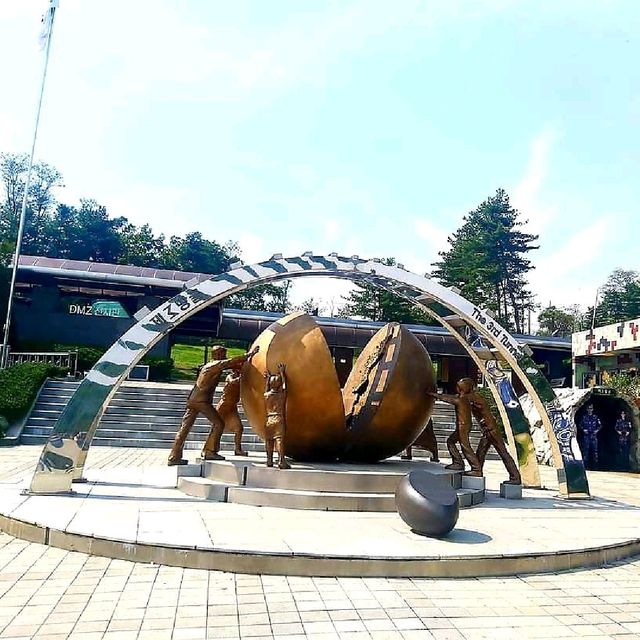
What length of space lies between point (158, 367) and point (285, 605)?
26.1 meters

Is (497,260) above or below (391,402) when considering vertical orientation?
above

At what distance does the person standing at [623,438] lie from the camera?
20.5 m

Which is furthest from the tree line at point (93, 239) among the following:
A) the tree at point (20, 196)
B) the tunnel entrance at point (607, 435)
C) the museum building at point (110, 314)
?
the tunnel entrance at point (607, 435)

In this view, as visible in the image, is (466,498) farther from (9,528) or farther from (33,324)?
(33,324)

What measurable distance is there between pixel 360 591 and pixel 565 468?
669 cm

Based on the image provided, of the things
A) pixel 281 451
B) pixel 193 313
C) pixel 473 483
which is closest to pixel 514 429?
pixel 473 483

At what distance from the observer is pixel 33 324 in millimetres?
31656

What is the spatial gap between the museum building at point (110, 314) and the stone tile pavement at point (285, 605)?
977 inches

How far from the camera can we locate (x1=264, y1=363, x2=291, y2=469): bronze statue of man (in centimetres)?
917

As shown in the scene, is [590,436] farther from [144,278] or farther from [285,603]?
[144,278]

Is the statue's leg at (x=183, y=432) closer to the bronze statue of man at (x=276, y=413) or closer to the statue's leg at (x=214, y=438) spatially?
the statue's leg at (x=214, y=438)

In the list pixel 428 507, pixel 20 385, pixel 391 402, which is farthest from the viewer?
pixel 20 385

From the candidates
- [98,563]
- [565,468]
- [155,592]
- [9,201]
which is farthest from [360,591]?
[9,201]

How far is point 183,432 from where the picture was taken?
34.1 feet
